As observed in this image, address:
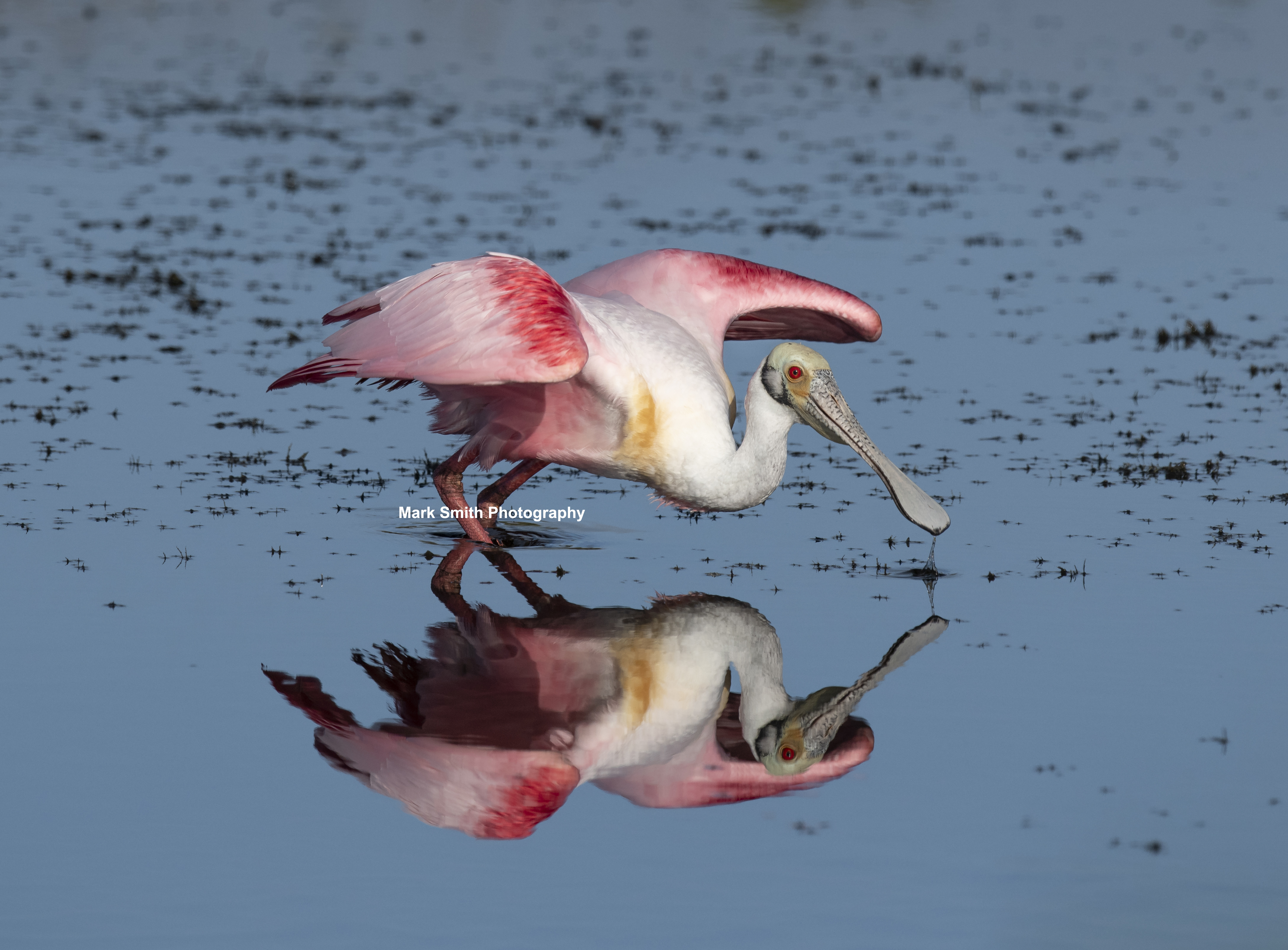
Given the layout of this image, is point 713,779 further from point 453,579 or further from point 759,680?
point 453,579

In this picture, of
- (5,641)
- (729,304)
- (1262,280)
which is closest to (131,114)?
(1262,280)

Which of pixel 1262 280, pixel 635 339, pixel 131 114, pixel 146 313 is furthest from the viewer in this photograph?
pixel 131 114

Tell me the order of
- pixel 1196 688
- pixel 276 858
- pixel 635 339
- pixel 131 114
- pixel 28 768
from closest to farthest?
1. pixel 276 858
2. pixel 28 768
3. pixel 1196 688
4. pixel 635 339
5. pixel 131 114

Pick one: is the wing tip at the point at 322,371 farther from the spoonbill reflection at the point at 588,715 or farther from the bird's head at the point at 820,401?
the bird's head at the point at 820,401

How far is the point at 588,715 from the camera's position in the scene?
874 centimetres

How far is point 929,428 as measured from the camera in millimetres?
13906

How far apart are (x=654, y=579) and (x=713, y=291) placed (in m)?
2.12

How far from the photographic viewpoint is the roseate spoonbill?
10.5 meters

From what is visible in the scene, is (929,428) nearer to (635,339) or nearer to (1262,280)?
(635,339)

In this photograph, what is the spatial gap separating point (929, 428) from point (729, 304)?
2.47m

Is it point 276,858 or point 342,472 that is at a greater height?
point 342,472

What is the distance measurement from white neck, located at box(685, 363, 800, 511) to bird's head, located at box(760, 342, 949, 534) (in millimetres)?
81

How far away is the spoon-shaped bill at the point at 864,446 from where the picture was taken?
10.9m

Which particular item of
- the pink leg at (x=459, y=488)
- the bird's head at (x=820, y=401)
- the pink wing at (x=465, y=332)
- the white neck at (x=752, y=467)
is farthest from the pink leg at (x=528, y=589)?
the bird's head at (x=820, y=401)
